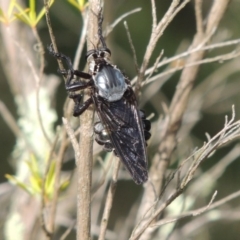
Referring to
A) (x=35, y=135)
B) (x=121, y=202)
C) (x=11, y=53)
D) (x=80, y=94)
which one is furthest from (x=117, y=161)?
(x=121, y=202)

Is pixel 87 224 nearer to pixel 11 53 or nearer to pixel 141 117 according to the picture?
pixel 141 117

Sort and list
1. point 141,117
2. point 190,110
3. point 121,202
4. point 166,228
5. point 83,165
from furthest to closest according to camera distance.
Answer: point 121,202
point 190,110
point 166,228
point 141,117
point 83,165

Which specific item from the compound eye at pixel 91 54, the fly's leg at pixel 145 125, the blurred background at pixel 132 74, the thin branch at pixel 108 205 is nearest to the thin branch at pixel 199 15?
the fly's leg at pixel 145 125

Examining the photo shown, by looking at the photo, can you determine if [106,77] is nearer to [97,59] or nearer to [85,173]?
[97,59]

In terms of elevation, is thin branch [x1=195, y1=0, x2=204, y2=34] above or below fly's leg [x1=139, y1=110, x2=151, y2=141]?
above

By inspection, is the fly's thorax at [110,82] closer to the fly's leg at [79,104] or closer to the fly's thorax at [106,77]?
the fly's thorax at [106,77]

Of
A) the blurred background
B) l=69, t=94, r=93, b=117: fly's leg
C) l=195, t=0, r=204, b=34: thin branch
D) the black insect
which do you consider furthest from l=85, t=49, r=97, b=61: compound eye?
the blurred background

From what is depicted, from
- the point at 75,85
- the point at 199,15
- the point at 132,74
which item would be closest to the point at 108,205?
the point at 75,85

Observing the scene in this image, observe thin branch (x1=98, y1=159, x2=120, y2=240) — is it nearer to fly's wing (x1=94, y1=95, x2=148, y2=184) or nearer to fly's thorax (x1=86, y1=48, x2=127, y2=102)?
fly's wing (x1=94, y1=95, x2=148, y2=184)

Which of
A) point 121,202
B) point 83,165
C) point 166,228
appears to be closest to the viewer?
point 83,165
